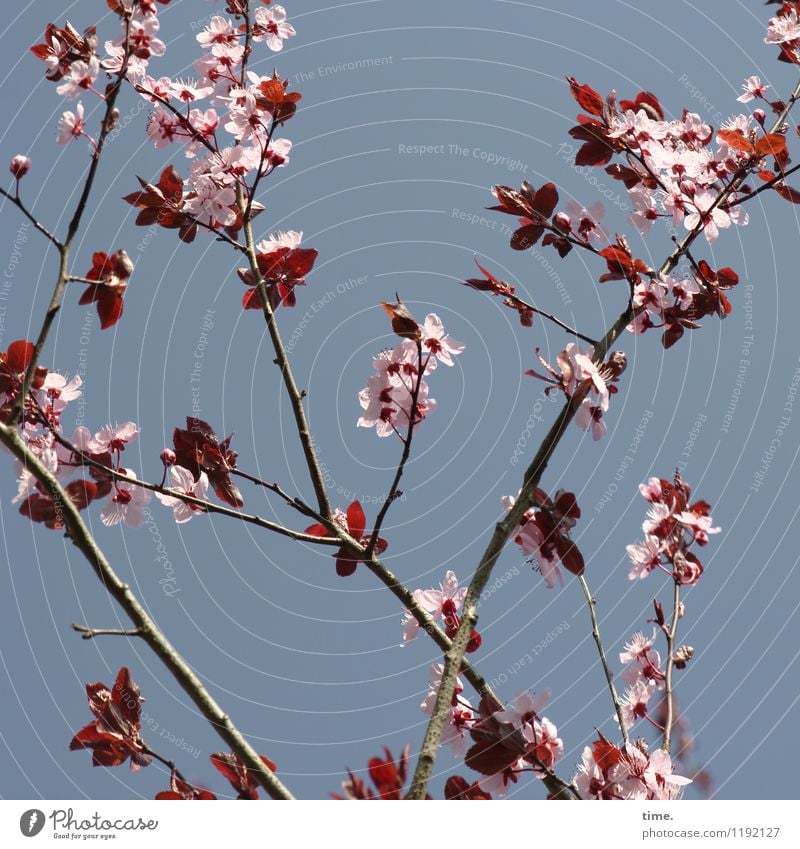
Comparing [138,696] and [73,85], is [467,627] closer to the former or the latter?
[138,696]

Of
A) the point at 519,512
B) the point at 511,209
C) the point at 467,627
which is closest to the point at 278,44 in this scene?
the point at 511,209

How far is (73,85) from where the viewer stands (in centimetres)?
283

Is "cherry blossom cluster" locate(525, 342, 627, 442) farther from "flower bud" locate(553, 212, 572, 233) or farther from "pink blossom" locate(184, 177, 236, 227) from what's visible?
"pink blossom" locate(184, 177, 236, 227)

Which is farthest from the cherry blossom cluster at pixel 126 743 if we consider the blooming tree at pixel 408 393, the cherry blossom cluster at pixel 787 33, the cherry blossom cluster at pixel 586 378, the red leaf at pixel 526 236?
the cherry blossom cluster at pixel 787 33

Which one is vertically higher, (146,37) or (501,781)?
(146,37)

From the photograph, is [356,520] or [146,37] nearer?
[356,520]

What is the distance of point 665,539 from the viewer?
9.05 ft

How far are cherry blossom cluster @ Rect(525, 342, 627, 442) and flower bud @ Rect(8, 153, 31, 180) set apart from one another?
4.90ft

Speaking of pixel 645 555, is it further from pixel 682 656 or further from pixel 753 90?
pixel 753 90

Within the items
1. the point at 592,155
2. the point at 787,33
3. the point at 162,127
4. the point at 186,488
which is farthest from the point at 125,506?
the point at 787,33

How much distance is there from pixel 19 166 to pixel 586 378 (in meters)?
1.65

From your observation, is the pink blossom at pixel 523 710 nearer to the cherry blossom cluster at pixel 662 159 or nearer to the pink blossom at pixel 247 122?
the cherry blossom cluster at pixel 662 159

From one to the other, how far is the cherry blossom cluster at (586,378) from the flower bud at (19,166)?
4.90 feet
